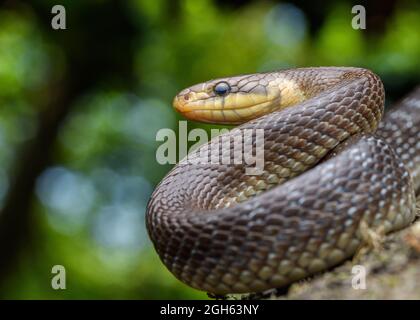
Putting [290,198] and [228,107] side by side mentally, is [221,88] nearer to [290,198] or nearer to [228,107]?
[228,107]

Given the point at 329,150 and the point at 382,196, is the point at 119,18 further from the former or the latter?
the point at 382,196

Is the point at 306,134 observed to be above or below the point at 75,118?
above

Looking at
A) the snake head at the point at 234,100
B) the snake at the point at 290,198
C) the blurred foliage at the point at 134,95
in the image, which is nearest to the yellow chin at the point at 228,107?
the snake head at the point at 234,100

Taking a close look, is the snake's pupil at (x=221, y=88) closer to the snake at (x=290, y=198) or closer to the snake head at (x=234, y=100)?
the snake head at (x=234, y=100)

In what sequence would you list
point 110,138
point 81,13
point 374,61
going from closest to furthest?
point 374,61
point 81,13
point 110,138

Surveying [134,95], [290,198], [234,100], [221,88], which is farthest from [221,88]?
[134,95]

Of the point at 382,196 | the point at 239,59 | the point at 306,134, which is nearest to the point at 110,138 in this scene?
the point at 239,59

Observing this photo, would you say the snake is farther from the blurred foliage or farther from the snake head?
the blurred foliage
